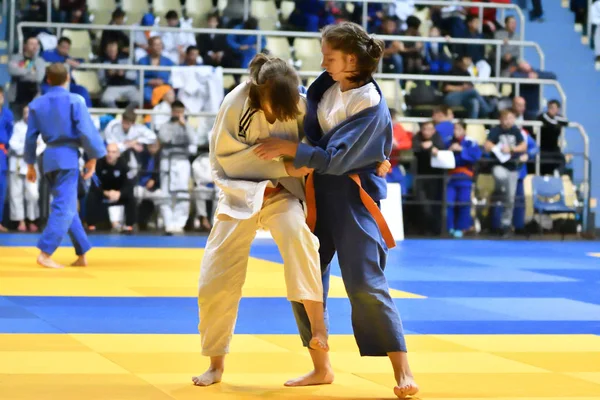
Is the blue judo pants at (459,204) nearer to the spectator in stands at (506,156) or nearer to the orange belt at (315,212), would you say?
the spectator in stands at (506,156)

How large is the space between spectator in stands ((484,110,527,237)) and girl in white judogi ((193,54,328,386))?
40.9ft

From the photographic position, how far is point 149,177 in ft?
53.6

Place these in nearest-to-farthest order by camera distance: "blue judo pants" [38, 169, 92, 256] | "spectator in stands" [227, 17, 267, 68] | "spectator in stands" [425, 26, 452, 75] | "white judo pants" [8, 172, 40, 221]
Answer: "blue judo pants" [38, 169, 92, 256] → "white judo pants" [8, 172, 40, 221] → "spectator in stands" [227, 17, 267, 68] → "spectator in stands" [425, 26, 452, 75]

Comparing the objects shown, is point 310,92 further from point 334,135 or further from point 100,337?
point 100,337

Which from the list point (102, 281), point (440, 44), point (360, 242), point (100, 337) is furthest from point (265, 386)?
point (440, 44)

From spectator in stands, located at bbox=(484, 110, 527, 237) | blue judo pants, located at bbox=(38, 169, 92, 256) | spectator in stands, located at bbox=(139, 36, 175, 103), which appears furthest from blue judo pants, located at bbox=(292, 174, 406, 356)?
spectator in stands, located at bbox=(139, 36, 175, 103)

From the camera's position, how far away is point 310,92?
531 centimetres

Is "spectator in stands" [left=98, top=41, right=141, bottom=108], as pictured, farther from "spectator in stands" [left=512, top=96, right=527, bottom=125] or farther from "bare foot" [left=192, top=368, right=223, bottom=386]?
"bare foot" [left=192, top=368, right=223, bottom=386]

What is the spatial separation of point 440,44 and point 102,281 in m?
11.2

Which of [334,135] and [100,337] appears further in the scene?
[100,337]

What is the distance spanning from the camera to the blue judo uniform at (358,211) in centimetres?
500

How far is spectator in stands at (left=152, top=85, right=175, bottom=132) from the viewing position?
16772 mm

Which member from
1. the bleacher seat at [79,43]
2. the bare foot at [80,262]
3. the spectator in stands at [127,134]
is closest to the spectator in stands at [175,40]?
the bleacher seat at [79,43]

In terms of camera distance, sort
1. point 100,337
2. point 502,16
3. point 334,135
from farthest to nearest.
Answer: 1. point 502,16
2. point 100,337
3. point 334,135
